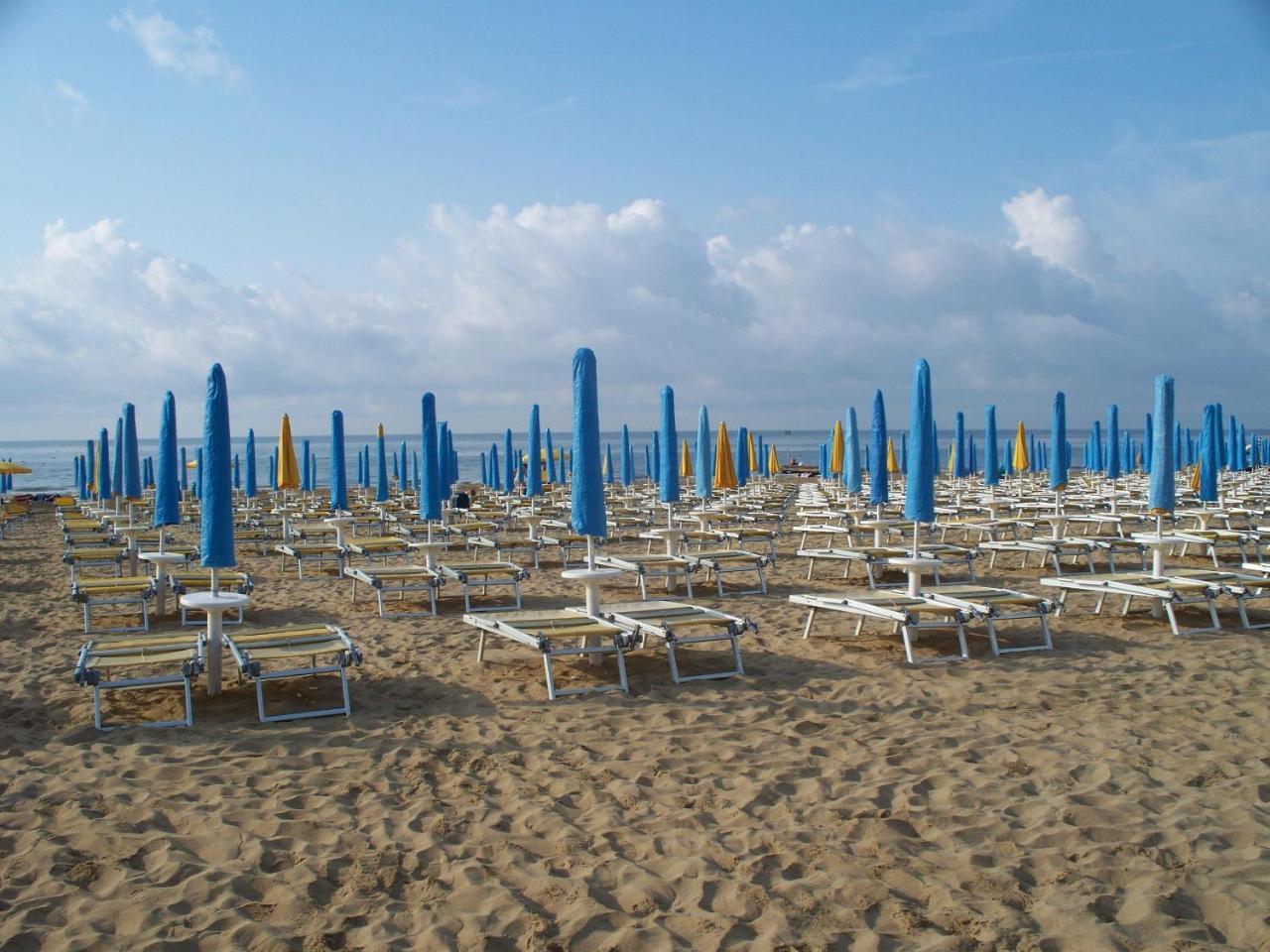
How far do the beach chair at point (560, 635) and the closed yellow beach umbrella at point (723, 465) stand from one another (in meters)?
5.73

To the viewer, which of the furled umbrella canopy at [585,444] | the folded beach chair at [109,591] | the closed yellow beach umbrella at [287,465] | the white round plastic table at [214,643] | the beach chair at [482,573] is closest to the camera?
the white round plastic table at [214,643]

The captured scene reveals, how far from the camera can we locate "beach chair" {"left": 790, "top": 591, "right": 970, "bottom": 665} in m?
7.11

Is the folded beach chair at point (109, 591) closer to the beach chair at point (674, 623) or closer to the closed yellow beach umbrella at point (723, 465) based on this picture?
the beach chair at point (674, 623)

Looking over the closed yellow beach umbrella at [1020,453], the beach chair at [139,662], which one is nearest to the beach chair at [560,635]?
the beach chair at [139,662]

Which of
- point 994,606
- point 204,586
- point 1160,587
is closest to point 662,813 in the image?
point 994,606

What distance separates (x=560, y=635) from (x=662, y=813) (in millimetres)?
2331

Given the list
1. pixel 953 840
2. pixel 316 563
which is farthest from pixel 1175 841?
pixel 316 563

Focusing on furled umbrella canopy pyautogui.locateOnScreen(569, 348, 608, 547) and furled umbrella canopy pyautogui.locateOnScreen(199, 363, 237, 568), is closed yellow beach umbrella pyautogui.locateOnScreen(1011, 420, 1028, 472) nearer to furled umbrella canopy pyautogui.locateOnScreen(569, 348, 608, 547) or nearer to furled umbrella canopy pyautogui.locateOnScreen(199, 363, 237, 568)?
furled umbrella canopy pyautogui.locateOnScreen(569, 348, 608, 547)

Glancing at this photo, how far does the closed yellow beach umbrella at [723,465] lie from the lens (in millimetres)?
12771

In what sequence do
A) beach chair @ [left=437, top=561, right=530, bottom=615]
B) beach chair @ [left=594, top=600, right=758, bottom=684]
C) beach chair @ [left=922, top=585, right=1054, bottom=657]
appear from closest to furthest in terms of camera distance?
1. beach chair @ [left=594, top=600, right=758, bottom=684]
2. beach chair @ [left=922, top=585, right=1054, bottom=657]
3. beach chair @ [left=437, top=561, right=530, bottom=615]

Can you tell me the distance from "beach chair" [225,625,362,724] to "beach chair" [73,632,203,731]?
10.9 inches

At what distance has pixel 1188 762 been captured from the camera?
4789 mm

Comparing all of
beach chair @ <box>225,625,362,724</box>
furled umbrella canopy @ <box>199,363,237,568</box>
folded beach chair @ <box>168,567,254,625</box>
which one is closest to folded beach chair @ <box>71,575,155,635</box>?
folded beach chair @ <box>168,567,254,625</box>

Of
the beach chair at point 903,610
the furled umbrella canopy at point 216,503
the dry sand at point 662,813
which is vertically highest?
the furled umbrella canopy at point 216,503
